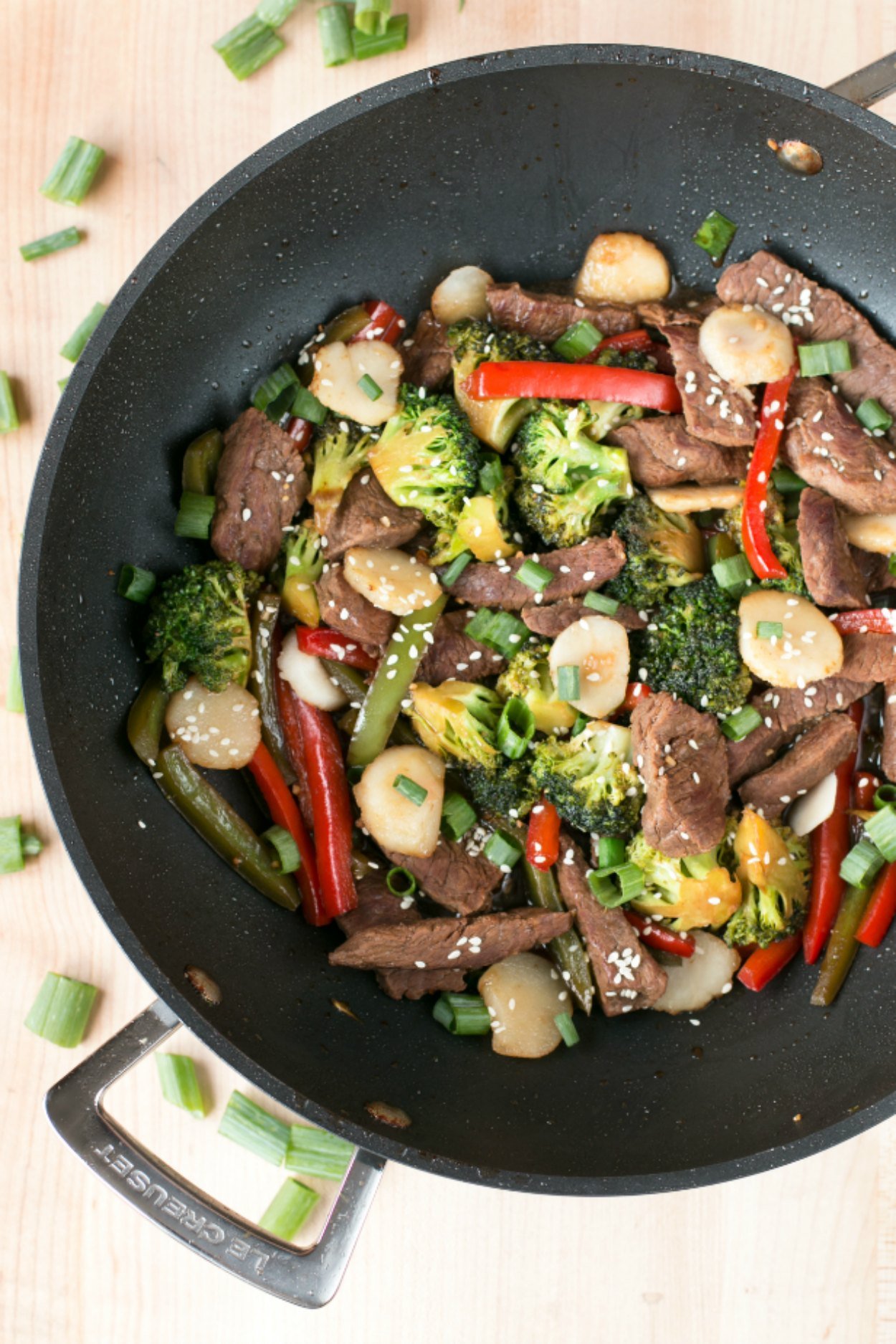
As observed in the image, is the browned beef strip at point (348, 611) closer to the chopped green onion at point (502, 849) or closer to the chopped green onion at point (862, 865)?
the chopped green onion at point (502, 849)

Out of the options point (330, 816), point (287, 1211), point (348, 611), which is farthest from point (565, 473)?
point (287, 1211)

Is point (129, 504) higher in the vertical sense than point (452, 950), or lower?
higher

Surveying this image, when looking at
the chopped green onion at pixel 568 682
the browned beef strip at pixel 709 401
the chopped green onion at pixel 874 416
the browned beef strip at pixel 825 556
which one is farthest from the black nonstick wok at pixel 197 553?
the chopped green onion at pixel 568 682

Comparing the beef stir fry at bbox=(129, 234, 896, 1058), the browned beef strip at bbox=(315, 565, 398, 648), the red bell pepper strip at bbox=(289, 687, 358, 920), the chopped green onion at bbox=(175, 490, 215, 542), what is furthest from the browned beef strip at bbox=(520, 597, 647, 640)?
the chopped green onion at bbox=(175, 490, 215, 542)

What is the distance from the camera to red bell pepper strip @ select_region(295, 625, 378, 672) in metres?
2.40

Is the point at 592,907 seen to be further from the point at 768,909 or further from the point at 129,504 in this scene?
the point at 129,504

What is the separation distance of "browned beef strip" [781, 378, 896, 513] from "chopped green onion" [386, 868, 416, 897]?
1.35 meters

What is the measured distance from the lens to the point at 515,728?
238 cm

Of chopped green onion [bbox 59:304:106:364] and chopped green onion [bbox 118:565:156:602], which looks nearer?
chopped green onion [bbox 118:565:156:602]

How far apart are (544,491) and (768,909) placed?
1.11 meters

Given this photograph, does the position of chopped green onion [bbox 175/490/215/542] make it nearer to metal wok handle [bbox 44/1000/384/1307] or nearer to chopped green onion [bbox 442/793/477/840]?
chopped green onion [bbox 442/793/477/840]

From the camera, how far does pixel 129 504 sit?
88.4 inches

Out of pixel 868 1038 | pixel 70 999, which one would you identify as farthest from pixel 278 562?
pixel 868 1038

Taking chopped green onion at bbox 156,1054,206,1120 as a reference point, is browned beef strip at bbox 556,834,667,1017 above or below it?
below
